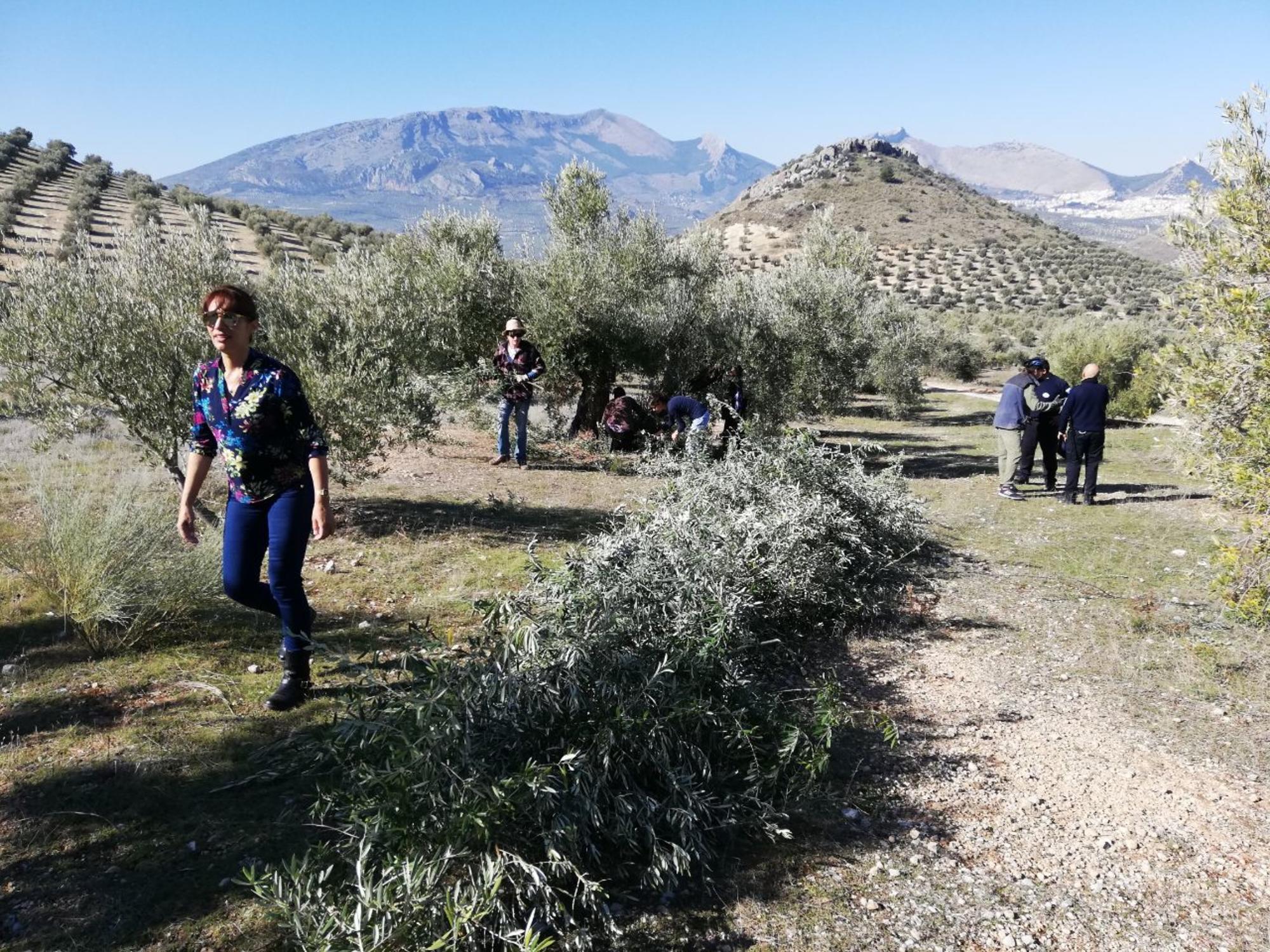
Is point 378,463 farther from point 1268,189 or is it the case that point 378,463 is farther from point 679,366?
point 1268,189

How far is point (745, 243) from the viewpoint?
67.8m

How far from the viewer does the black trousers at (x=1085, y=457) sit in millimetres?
9242

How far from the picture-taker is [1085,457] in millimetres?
9359

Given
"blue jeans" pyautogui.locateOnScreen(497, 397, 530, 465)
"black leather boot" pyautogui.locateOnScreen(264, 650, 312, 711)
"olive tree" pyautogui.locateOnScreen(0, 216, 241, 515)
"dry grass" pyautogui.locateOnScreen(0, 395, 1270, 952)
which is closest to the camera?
Result: "dry grass" pyautogui.locateOnScreen(0, 395, 1270, 952)

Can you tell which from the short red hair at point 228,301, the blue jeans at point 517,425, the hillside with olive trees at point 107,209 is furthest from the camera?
the hillside with olive trees at point 107,209

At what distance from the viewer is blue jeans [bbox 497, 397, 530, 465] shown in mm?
10008

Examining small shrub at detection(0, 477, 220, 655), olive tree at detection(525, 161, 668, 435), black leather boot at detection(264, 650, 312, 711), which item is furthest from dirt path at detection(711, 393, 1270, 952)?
olive tree at detection(525, 161, 668, 435)

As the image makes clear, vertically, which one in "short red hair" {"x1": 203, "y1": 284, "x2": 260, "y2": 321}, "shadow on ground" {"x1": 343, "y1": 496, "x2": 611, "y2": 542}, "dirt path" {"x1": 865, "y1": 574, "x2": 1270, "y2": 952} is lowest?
"dirt path" {"x1": 865, "y1": 574, "x2": 1270, "y2": 952}

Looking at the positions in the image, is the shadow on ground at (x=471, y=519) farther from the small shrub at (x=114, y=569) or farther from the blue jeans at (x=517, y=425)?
the small shrub at (x=114, y=569)

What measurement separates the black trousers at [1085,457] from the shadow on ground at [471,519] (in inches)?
235

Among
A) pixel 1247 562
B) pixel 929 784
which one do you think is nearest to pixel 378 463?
pixel 929 784

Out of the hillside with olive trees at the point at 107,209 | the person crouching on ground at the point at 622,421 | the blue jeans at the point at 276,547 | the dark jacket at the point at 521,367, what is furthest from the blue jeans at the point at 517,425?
the hillside with olive trees at the point at 107,209

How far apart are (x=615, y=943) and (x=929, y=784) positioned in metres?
1.84

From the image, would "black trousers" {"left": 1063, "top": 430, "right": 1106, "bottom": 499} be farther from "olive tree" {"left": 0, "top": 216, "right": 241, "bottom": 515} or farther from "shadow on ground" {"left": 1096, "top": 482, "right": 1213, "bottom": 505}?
"olive tree" {"left": 0, "top": 216, "right": 241, "bottom": 515}
